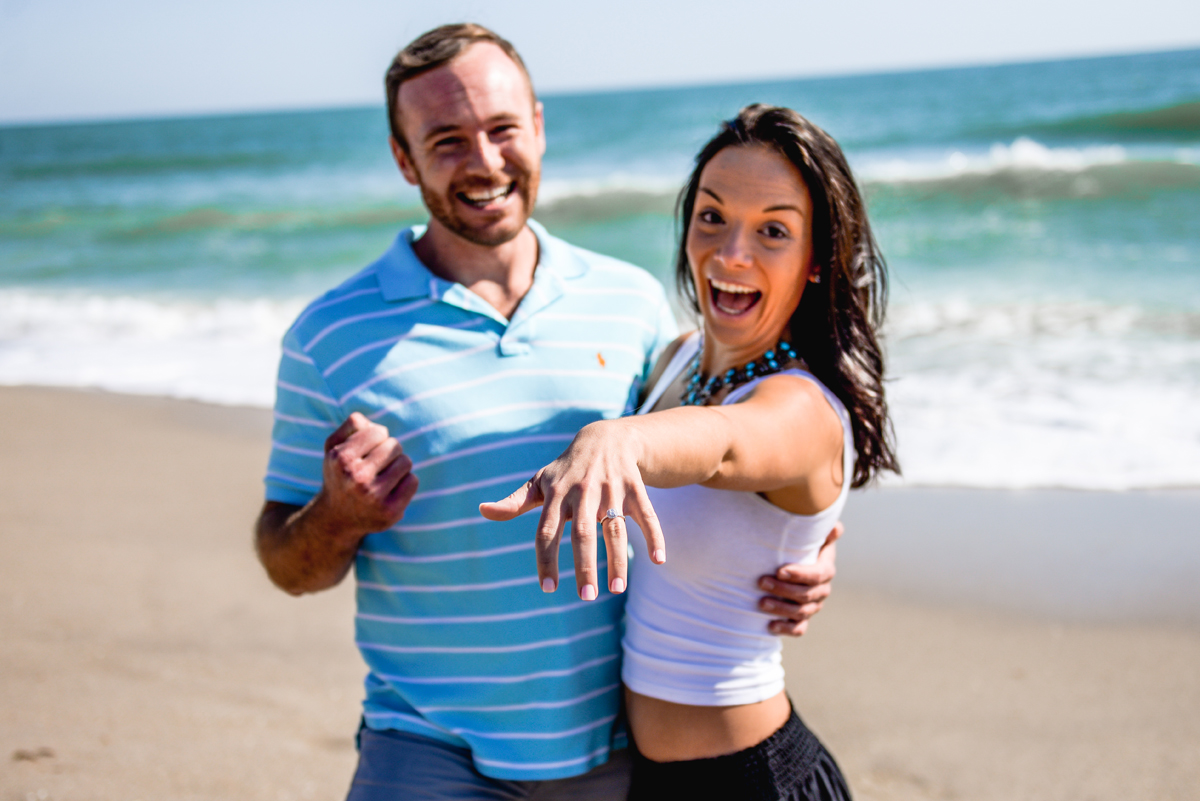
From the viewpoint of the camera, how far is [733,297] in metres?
2.07

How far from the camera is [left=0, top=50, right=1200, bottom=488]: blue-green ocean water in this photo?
19.8ft

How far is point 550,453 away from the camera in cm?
209

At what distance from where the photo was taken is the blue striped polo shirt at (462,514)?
6.65 ft

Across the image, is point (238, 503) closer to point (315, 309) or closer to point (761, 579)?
point (315, 309)

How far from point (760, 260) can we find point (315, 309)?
103cm

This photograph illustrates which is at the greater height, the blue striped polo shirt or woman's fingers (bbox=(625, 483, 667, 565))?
woman's fingers (bbox=(625, 483, 667, 565))

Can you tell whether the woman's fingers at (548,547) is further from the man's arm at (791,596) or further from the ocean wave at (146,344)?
the ocean wave at (146,344)

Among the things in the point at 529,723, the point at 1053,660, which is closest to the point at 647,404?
the point at 529,723

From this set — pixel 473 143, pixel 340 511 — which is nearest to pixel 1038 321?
pixel 473 143

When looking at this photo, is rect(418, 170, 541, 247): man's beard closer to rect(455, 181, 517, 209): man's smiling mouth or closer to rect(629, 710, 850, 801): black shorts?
rect(455, 181, 517, 209): man's smiling mouth

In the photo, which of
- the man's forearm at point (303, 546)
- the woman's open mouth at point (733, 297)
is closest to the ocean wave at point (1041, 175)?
the woman's open mouth at point (733, 297)

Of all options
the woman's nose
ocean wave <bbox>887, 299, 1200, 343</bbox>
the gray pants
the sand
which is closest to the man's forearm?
the gray pants

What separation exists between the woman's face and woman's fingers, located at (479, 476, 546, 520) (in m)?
0.92

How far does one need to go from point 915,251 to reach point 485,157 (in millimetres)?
11311
